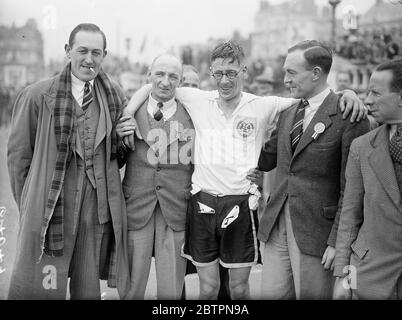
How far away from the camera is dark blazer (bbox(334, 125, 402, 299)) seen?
2.27 m

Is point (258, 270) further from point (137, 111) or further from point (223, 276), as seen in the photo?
point (137, 111)

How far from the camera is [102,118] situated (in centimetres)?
279

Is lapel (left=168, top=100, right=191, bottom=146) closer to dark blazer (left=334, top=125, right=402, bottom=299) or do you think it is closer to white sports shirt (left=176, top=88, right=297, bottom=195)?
white sports shirt (left=176, top=88, right=297, bottom=195)

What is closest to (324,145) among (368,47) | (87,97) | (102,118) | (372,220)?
(372,220)

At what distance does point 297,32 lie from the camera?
4363mm

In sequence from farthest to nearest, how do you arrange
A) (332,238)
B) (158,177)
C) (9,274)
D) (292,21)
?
(292,21), (9,274), (158,177), (332,238)

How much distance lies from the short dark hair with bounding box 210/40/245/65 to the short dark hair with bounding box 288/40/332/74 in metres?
0.33

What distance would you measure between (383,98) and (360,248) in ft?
2.44

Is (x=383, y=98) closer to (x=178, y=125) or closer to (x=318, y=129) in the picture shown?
(x=318, y=129)

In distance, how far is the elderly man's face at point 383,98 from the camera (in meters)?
2.34

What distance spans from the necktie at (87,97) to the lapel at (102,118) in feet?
0.13

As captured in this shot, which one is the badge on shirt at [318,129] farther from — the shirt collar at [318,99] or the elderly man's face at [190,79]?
the elderly man's face at [190,79]
